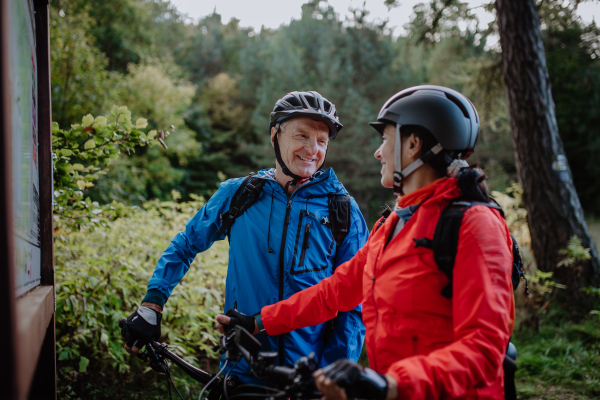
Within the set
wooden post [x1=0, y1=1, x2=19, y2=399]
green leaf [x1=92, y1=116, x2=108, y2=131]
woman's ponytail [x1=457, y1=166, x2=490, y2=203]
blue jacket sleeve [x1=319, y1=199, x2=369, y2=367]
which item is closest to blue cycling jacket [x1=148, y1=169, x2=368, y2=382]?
blue jacket sleeve [x1=319, y1=199, x2=369, y2=367]

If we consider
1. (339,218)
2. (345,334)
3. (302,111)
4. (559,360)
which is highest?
(302,111)

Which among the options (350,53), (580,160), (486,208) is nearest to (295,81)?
(350,53)

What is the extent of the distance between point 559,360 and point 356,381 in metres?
4.90

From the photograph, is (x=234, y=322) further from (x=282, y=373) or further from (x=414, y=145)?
(x=414, y=145)

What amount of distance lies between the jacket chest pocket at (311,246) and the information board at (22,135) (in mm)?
1344

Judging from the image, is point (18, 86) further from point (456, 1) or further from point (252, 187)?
point (456, 1)

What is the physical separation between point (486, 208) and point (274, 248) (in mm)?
1311

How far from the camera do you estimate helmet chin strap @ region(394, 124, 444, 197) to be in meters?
1.85

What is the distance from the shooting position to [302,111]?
2.73 metres

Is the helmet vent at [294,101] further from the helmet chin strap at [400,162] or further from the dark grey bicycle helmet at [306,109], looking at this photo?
the helmet chin strap at [400,162]

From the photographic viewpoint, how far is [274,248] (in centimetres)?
249

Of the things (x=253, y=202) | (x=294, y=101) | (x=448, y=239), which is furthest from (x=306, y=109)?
(x=448, y=239)

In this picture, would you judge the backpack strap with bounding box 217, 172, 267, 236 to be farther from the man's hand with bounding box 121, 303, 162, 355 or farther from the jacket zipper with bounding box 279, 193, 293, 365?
the man's hand with bounding box 121, 303, 162, 355

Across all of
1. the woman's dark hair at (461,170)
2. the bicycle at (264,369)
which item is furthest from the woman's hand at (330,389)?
the woman's dark hair at (461,170)
